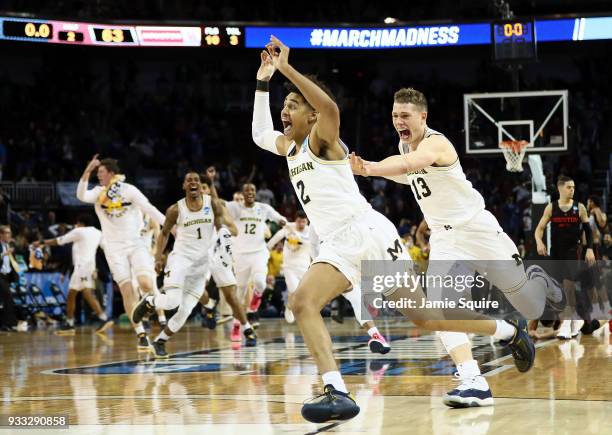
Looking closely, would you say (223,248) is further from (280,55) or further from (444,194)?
(280,55)

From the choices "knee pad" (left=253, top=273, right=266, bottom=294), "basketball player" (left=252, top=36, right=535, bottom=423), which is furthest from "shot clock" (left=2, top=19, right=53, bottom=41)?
"basketball player" (left=252, top=36, right=535, bottom=423)

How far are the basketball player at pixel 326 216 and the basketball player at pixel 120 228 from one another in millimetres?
7031

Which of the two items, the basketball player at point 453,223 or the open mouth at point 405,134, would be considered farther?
the open mouth at point 405,134

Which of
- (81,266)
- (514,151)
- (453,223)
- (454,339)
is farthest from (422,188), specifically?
(81,266)

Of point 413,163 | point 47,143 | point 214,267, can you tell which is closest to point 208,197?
point 214,267

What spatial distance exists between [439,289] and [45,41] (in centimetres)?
2023

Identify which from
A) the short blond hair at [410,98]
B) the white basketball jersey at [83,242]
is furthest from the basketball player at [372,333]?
the white basketball jersey at [83,242]

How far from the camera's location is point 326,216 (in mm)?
6332

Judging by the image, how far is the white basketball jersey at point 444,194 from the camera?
22.5 ft

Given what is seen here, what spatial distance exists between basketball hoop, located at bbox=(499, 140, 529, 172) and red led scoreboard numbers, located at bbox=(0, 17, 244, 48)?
1112 centimetres

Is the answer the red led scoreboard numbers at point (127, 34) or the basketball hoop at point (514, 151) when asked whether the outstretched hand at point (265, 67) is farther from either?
the red led scoreboard numbers at point (127, 34)

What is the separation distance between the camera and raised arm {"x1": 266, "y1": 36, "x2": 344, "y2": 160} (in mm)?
5863

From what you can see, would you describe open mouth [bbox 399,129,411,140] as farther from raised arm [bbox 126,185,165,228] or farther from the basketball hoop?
the basketball hoop

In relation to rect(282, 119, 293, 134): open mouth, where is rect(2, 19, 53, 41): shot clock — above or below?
above
